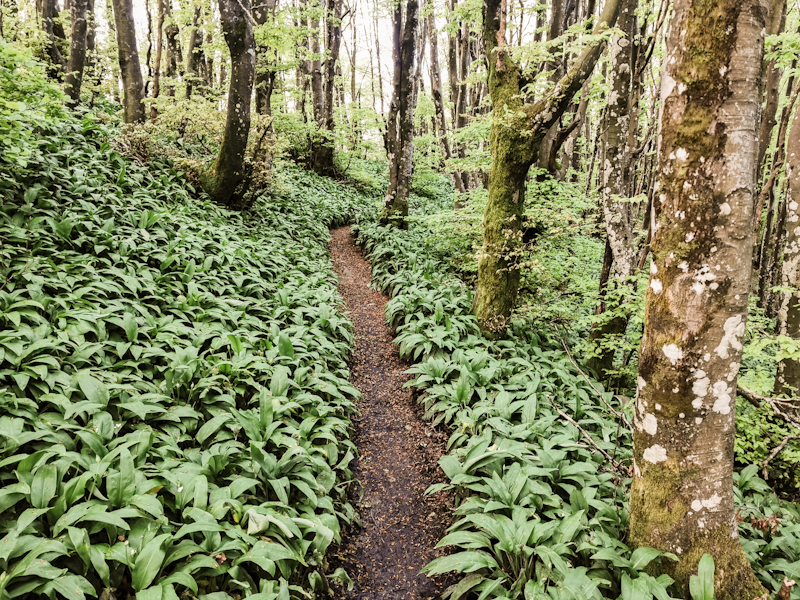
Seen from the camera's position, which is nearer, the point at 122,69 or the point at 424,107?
the point at 122,69

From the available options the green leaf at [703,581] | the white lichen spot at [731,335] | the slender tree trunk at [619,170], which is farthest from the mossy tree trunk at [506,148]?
the green leaf at [703,581]

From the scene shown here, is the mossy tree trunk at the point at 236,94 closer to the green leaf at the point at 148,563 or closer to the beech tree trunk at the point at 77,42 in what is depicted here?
the beech tree trunk at the point at 77,42

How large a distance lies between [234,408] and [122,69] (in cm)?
981

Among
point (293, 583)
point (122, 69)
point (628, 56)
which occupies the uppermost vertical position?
point (122, 69)

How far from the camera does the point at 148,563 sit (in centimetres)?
250

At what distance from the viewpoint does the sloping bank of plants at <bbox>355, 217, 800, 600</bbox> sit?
9.49 ft

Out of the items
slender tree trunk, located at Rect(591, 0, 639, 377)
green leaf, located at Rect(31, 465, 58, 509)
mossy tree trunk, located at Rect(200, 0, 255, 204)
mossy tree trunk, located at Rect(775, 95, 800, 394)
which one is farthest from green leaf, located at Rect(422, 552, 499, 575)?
mossy tree trunk, located at Rect(200, 0, 255, 204)

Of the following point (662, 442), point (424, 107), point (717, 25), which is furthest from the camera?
point (424, 107)

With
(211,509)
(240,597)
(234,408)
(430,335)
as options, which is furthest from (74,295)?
(430,335)

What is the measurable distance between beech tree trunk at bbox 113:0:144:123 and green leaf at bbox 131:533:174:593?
34.3 ft

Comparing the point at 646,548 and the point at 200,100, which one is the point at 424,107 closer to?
the point at 200,100

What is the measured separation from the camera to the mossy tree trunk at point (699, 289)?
2.19 metres

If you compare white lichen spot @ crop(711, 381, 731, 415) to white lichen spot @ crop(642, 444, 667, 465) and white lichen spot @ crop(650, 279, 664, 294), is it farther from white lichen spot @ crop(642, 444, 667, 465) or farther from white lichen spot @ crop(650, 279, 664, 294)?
white lichen spot @ crop(650, 279, 664, 294)

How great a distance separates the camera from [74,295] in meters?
4.86
